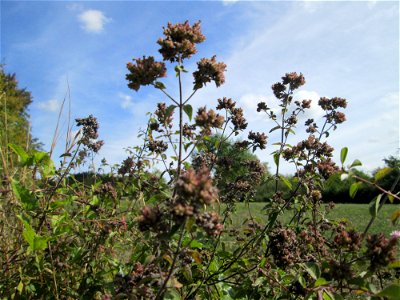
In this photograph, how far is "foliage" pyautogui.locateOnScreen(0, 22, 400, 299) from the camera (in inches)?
60.4

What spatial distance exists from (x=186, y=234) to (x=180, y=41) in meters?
1.48

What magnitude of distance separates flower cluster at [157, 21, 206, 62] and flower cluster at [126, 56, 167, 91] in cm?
10

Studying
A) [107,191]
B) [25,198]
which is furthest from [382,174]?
[25,198]

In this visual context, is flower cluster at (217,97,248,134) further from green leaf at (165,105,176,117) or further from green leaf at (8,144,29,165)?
green leaf at (8,144,29,165)

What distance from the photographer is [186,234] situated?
2.67m

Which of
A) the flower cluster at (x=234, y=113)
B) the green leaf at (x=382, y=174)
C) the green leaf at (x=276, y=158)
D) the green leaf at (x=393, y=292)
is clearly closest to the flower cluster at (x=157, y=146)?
the flower cluster at (x=234, y=113)

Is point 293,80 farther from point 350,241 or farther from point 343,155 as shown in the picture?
point 350,241

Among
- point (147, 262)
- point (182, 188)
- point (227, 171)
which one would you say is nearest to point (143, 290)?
point (147, 262)

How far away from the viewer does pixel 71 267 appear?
8.68 feet

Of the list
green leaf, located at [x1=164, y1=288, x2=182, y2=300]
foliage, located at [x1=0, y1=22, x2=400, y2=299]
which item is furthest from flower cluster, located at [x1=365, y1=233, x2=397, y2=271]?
green leaf, located at [x1=164, y1=288, x2=182, y2=300]

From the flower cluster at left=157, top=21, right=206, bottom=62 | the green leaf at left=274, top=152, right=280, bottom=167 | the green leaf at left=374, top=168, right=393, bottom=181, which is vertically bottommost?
the green leaf at left=374, top=168, right=393, bottom=181

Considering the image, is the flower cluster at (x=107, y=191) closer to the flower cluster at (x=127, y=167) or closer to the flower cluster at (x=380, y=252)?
the flower cluster at (x=127, y=167)

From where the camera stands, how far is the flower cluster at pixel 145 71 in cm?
201

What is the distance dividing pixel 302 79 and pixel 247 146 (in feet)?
3.78
